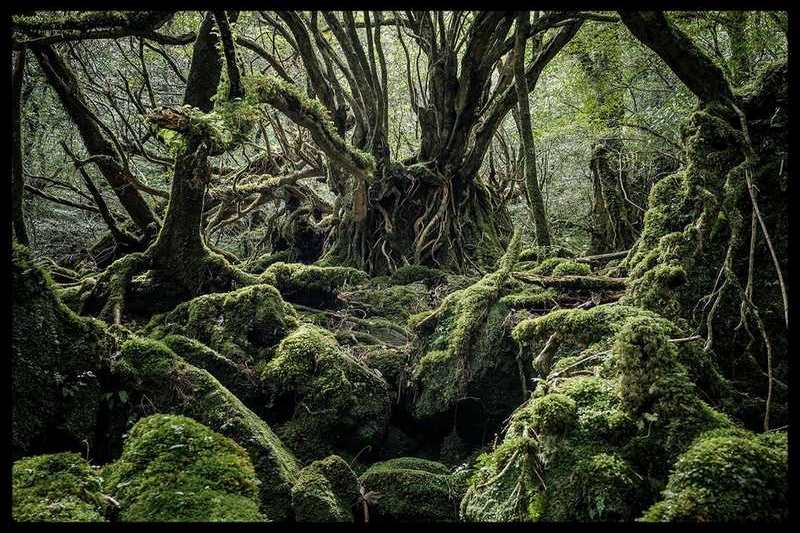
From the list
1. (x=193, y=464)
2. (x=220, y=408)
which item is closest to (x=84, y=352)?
(x=220, y=408)

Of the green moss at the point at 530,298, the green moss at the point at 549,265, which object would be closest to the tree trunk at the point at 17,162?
the green moss at the point at 530,298

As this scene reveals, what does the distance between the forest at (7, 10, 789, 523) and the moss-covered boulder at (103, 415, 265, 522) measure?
2 centimetres

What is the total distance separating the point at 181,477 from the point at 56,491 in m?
0.57

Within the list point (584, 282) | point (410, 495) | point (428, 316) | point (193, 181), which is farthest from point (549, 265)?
point (193, 181)

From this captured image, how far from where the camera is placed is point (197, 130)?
18.5ft

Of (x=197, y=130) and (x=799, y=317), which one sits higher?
(x=197, y=130)

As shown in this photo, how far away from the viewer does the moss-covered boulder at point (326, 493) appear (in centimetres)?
349

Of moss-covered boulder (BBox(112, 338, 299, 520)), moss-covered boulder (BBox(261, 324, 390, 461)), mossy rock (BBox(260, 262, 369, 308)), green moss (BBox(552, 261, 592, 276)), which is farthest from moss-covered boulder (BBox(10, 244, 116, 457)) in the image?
mossy rock (BBox(260, 262, 369, 308))

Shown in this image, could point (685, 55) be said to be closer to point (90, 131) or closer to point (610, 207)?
point (610, 207)

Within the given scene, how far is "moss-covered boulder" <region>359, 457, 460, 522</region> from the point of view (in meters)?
3.89

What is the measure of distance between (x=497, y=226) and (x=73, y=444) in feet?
27.0

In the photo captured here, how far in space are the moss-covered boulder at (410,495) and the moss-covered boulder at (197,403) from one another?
2.06ft

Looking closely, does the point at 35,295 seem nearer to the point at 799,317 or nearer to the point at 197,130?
the point at 197,130

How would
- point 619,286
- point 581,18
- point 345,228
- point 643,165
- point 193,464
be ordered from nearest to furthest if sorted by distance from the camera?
point 193,464 < point 619,286 < point 581,18 < point 643,165 < point 345,228
